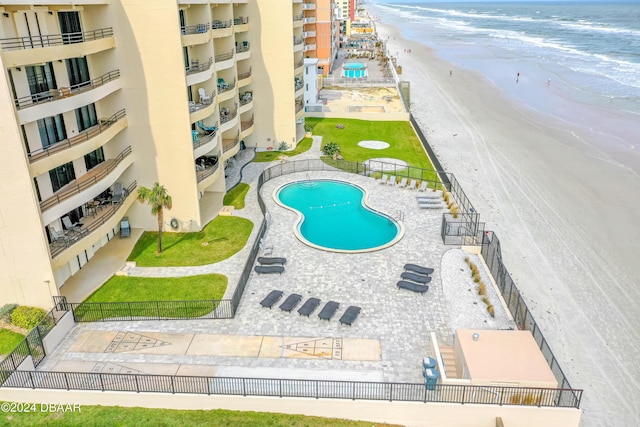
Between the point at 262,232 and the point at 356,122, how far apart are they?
1297 inches

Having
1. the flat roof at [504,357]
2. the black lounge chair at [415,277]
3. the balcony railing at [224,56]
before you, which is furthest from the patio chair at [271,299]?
the balcony railing at [224,56]

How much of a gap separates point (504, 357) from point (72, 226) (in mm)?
23349

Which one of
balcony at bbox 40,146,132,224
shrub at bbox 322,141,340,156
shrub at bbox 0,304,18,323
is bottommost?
shrub at bbox 0,304,18,323

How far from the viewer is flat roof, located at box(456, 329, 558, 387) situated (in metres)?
19.6

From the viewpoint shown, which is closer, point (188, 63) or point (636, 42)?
point (188, 63)

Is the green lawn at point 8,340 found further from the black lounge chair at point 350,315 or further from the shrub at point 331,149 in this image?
the shrub at point 331,149

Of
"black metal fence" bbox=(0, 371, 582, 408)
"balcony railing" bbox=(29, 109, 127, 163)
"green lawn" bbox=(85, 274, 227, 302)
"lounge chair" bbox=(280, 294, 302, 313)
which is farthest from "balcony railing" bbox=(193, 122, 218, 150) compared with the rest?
"black metal fence" bbox=(0, 371, 582, 408)

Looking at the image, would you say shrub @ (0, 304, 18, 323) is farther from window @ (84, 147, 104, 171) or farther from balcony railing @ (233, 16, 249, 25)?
balcony railing @ (233, 16, 249, 25)

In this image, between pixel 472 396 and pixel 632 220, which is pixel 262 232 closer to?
pixel 472 396

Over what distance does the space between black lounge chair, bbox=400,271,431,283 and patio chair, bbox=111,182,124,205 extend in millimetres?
18096

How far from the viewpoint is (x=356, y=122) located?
206 feet

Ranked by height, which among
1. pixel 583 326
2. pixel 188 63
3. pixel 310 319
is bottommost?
pixel 583 326

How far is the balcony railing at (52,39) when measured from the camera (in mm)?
23203

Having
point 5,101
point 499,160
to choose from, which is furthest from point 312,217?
point 499,160
